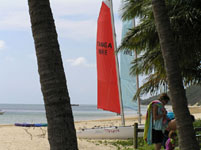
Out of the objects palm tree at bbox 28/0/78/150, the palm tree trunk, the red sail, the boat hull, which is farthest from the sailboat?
palm tree at bbox 28/0/78/150

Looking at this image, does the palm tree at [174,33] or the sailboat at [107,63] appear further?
the sailboat at [107,63]

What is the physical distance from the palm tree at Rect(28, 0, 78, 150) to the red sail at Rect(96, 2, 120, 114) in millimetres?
16363

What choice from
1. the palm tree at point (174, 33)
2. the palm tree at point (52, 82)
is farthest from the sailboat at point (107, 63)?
the palm tree at point (52, 82)

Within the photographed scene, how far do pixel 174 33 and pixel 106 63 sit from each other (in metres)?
7.97

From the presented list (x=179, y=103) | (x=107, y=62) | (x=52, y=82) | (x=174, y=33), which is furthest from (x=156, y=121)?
(x=107, y=62)

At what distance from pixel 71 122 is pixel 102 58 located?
16706 millimetres

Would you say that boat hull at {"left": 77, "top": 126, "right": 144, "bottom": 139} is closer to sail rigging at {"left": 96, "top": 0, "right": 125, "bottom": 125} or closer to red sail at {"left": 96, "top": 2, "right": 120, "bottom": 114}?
sail rigging at {"left": 96, "top": 0, "right": 125, "bottom": 125}

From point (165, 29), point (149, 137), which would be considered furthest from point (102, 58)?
point (165, 29)

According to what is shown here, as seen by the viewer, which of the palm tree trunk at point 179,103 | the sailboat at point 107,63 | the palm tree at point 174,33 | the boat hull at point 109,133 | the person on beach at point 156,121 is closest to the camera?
the palm tree trunk at point 179,103

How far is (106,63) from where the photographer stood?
813 inches

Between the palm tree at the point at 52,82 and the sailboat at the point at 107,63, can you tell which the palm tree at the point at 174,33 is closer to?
the sailboat at the point at 107,63

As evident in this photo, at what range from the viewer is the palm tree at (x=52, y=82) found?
398 centimetres

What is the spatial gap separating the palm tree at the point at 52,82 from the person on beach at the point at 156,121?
393cm

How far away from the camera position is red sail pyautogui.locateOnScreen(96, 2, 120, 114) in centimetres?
2055
